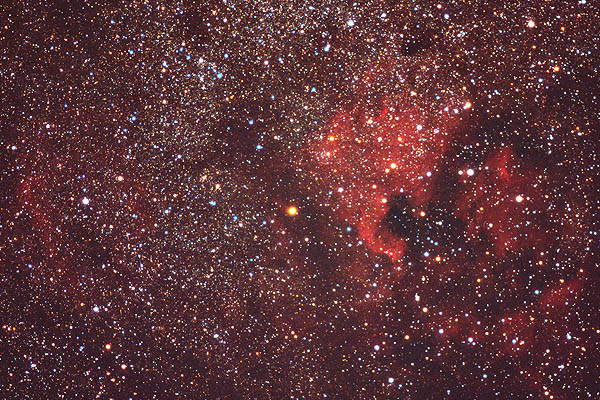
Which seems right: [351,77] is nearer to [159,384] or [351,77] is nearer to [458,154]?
[458,154]

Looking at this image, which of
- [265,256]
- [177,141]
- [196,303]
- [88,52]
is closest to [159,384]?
[196,303]

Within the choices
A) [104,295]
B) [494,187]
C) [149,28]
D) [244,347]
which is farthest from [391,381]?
[149,28]

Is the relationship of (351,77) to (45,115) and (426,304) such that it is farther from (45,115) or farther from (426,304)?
(45,115)

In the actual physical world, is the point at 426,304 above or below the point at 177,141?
below

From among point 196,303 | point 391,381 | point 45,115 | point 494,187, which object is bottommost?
point 391,381

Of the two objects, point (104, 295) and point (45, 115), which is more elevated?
point (45, 115)
